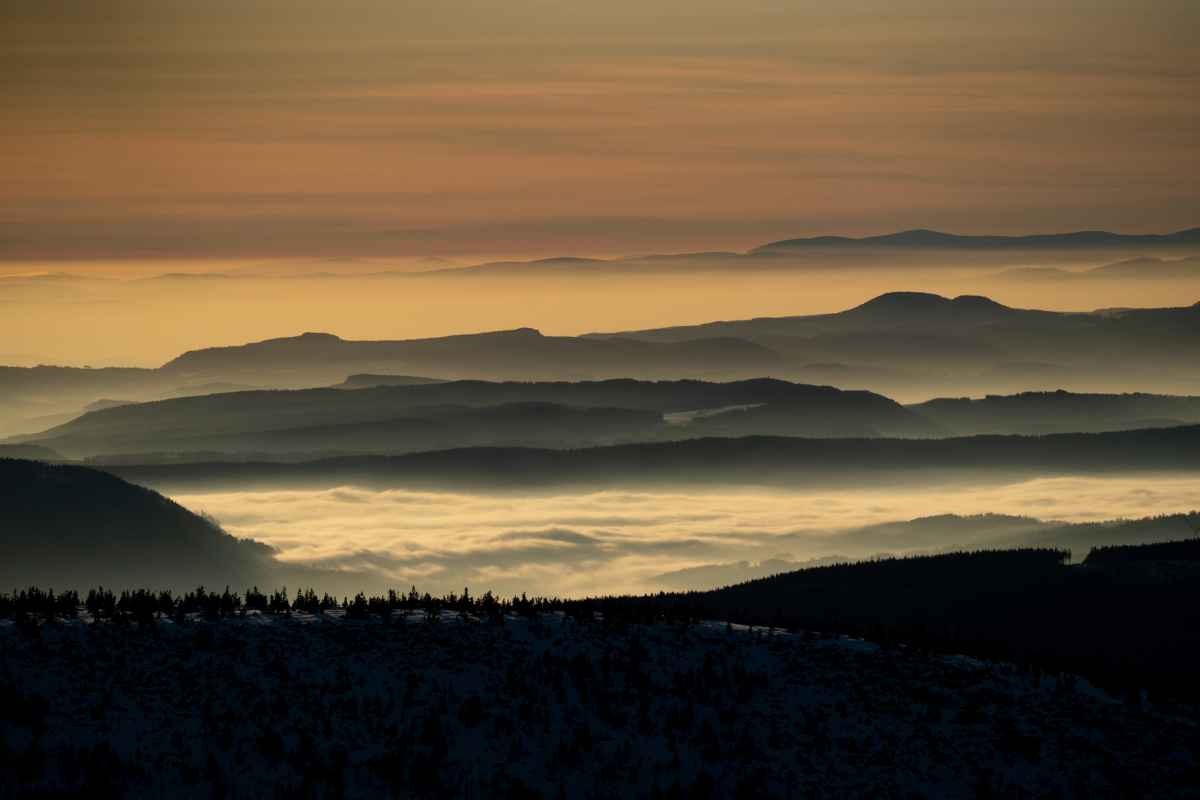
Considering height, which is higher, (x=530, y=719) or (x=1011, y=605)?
(x=1011, y=605)

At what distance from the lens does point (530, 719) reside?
36625 millimetres

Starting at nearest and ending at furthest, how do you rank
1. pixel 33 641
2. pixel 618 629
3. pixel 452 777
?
1. pixel 452 777
2. pixel 33 641
3. pixel 618 629

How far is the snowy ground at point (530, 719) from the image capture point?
34.3 meters

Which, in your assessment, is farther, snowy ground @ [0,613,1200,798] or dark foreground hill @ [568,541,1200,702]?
dark foreground hill @ [568,541,1200,702]

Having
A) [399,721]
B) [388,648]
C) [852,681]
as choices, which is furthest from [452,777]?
[852,681]

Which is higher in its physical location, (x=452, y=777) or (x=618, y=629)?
(x=618, y=629)

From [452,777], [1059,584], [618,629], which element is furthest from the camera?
[1059,584]

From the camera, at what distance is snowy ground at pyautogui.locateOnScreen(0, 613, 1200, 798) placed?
34.3 meters

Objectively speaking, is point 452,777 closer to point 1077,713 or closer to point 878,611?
point 1077,713

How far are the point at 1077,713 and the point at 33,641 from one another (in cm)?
2359

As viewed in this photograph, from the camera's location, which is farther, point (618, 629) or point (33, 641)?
point (618, 629)

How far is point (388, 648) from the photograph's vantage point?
129ft

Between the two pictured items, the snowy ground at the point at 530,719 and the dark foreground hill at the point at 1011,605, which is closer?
the snowy ground at the point at 530,719

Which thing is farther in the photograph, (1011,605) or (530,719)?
(1011,605)
